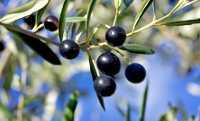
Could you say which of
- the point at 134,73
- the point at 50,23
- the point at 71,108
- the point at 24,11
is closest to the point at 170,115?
the point at 71,108

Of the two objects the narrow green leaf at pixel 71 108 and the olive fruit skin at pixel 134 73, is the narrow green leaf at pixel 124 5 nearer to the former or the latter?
the olive fruit skin at pixel 134 73

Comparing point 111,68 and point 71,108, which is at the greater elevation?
point 111,68

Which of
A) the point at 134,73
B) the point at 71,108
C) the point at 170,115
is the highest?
the point at 134,73

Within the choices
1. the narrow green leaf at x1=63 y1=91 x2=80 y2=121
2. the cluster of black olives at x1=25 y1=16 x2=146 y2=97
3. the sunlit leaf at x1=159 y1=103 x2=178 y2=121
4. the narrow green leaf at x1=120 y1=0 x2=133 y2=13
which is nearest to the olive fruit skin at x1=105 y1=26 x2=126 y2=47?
the cluster of black olives at x1=25 y1=16 x2=146 y2=97

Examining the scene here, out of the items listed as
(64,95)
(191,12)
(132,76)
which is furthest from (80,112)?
(132,76)

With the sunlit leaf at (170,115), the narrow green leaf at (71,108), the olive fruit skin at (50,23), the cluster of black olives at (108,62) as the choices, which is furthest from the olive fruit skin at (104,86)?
the sunlit leaf at (170,115)

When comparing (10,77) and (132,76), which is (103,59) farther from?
(10,77)

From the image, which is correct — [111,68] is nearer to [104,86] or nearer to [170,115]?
[104,86]

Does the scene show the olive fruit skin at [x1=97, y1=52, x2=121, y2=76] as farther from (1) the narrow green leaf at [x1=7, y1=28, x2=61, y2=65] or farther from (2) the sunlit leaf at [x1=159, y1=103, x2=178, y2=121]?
(2) the sunlit leaf at [x1=159, y1=103, x2=178, y2=121]
